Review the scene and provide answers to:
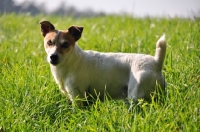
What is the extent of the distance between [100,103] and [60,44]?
0.82 meters

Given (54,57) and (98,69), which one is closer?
(54,57)

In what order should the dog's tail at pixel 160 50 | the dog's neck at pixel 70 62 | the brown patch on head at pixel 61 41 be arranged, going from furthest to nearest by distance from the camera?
the dog's neck at pixel 70 62 → the brown patch on head at pixel 61 41 → the dog's tail at pixel 160 50

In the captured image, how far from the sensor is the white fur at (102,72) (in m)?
4.56

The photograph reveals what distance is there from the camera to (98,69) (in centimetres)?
479

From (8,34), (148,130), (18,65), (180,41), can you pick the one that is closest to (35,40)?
(8,34)

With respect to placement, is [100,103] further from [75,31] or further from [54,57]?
[75,31]

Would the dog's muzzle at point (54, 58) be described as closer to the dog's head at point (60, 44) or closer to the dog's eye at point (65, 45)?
the dog's head at point (60, 44)

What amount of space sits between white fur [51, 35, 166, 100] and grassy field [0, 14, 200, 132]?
6.1 inches

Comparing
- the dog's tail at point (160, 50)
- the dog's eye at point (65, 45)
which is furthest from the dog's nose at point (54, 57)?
the dog's tail at point (160, 50)

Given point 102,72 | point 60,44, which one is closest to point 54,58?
point 60,44

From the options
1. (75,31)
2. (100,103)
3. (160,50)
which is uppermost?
(75,31)

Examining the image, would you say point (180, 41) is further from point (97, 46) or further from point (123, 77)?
point (123, 77)

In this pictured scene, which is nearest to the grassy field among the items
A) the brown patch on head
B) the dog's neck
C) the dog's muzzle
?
the dog's neck

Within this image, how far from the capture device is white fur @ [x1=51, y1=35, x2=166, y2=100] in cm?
456
